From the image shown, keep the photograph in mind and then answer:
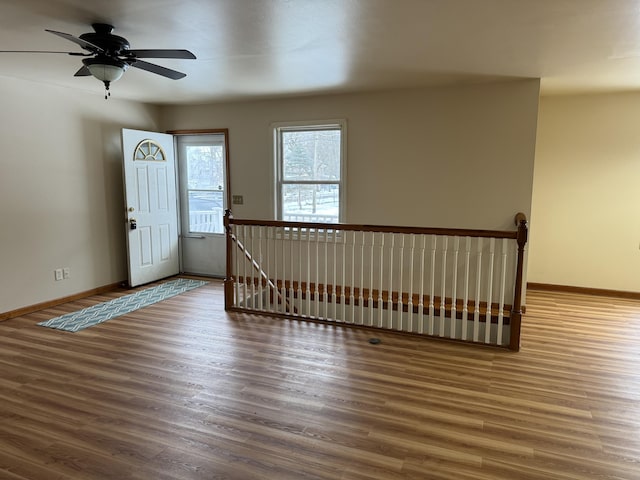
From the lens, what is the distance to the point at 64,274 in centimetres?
494

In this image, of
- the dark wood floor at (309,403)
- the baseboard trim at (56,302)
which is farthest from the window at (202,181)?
the dark wood floor at (309,403)

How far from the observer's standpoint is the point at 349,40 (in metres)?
3.09

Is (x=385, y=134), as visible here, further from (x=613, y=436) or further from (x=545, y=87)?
(x=613, y=436)

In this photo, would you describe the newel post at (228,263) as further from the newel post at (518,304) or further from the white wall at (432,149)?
the newel post at (518,304)

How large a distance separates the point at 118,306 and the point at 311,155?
2.89 metres

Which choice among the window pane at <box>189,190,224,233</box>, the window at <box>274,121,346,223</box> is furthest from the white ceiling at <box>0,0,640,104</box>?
the window pane at <box>189,190,224,233</box>

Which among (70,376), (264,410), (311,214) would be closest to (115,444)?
(264,410)

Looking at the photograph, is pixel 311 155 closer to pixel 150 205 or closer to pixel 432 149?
pixel 432 149

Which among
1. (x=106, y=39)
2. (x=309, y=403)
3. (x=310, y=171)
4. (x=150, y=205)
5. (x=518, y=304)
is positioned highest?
(x=106, y=39)

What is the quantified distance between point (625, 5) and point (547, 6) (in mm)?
409

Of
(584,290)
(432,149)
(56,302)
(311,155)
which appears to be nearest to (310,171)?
(311,155)

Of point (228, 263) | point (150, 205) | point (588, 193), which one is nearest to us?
point (228, 263)

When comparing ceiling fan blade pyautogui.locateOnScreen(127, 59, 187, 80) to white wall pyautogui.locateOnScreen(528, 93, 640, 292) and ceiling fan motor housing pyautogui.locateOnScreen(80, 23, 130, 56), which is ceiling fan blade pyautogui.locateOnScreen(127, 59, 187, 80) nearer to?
ceiling fan motor housing pyautogui.locateOnScreen(80, 23, 130, 56)

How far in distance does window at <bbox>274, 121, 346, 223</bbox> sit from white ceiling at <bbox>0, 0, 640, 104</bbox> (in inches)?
33.1
